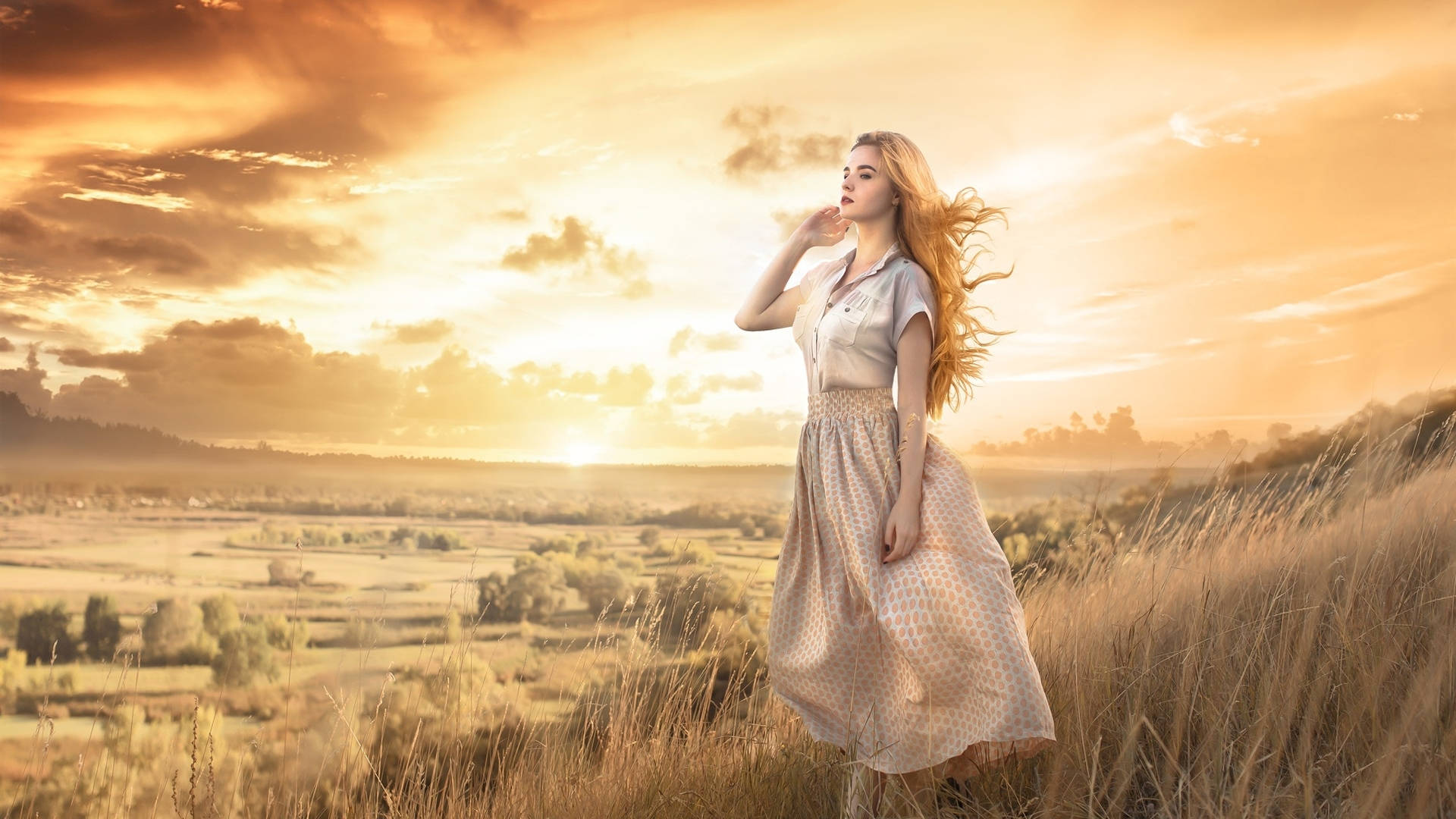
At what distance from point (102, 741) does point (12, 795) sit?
371 millimetres

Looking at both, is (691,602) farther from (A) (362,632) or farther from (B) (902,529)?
(B) (902,529)

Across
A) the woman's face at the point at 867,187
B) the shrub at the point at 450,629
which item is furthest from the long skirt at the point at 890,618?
the shrub at the point at 450,629

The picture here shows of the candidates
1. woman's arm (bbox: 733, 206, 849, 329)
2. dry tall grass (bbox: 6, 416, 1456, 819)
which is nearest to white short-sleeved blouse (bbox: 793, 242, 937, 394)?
woman's arm (bbox: 733, 206, 849, 329)

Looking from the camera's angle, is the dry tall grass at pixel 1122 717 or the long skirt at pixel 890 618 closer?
the long skirt at pixel 890 618

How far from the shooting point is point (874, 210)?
2.66m

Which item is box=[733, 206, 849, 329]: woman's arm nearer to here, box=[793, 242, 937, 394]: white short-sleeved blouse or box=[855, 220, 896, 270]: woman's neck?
box=[855, 220, 896, 270]: woman's neck

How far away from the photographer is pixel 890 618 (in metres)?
2.28

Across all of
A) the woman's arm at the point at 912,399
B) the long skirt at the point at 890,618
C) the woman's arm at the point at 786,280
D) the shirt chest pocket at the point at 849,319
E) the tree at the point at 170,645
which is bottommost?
the tree at the point at 170,645

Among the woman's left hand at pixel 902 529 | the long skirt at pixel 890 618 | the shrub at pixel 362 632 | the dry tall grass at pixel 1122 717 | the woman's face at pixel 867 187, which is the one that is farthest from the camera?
the shrub at pixel 362 632

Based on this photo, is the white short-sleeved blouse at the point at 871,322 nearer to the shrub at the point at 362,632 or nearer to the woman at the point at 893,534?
the woman at the point at 893,534

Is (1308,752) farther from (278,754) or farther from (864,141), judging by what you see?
(278,754)

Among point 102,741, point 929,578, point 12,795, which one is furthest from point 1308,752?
point 12,795

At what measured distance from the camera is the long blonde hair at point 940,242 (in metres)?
2.60

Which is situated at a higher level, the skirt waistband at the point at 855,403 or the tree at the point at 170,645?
the skirt waistband at the point at 855,403
